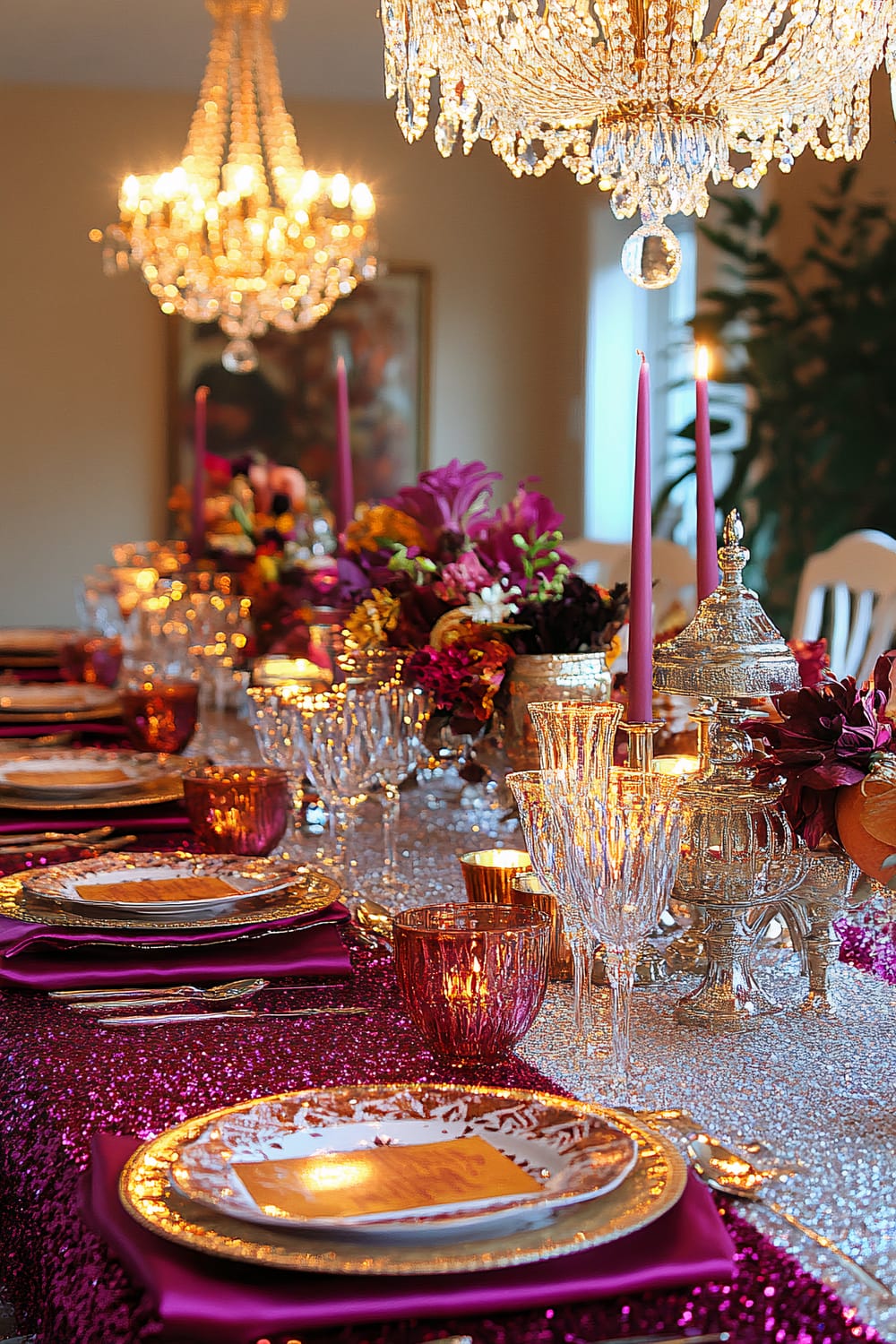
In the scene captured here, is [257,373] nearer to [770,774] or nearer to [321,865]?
[321,865]

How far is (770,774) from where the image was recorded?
90 cm

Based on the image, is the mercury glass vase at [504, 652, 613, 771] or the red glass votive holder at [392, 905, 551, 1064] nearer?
the red glass votive holder at [392, 905, 551, 1064]

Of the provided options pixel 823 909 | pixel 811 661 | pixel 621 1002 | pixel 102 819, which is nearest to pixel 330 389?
pixel 102 819

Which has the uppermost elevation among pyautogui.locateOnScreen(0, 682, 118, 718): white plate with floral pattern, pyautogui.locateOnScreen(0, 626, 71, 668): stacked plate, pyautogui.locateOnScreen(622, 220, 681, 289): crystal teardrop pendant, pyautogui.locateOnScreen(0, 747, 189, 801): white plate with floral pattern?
pyautogui.locateOnScreen(622, 220, 681, 289): crystal teardrop pendant

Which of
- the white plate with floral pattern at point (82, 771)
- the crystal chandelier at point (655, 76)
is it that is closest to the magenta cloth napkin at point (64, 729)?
the white plate with floral pattern at point (82, 771)

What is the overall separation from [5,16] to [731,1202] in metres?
5.33

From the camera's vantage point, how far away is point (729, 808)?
90cm

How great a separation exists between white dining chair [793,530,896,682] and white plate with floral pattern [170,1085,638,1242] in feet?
6.46

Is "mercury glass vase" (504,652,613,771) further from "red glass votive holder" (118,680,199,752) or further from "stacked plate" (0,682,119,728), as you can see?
"stacked plate" (0,682,119,728)

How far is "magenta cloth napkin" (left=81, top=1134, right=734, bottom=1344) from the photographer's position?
1.83ft

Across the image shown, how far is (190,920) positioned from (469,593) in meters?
0.52

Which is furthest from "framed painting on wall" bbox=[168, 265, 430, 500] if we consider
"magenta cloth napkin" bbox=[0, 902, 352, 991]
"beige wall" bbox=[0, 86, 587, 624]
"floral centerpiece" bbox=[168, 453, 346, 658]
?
"magenta cloth napkin" bbox=[0, 902, 352, 991]

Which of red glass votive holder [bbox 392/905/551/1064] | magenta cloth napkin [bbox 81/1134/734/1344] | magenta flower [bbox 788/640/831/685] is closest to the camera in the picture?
magenta cloth napkin [bbox 81/1134/734/1344]

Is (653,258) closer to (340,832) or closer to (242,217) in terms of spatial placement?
(340,832)
